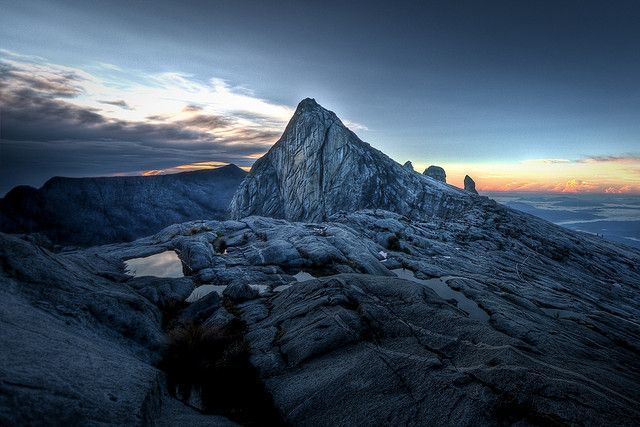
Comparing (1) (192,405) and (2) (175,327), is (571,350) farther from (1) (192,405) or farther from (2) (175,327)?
(2) (175,327)

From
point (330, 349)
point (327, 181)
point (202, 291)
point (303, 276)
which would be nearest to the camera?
point (330, 349)

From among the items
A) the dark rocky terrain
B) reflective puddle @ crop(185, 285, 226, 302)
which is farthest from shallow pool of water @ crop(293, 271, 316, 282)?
reflective puddle @ crop(185, 285, 226, 302)

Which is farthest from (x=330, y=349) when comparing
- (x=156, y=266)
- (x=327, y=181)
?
(x=327, y=181)

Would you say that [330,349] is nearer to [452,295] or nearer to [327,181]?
[452,295]

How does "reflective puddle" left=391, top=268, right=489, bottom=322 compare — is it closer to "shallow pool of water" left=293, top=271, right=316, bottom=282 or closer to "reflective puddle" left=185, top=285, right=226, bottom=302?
"shallow pool of water" left=293, top=271, right=316, bottom=282

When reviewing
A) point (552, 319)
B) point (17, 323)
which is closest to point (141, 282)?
point (17, 323)
